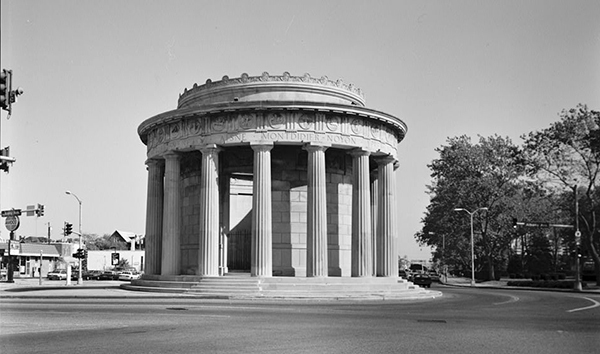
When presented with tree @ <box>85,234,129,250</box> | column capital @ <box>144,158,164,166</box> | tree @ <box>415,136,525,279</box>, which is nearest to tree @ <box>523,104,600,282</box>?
tree @ <box>415,136,525,279</box>

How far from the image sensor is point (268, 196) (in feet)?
120

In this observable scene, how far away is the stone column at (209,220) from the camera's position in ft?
122

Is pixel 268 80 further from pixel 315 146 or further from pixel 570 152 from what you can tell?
pixel 570 152

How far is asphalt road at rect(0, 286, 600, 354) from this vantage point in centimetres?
1435

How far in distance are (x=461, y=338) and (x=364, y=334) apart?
2.35 meters

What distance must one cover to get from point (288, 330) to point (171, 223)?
23367mm

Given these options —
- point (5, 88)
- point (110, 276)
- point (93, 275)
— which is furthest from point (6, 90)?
point (93, 275)

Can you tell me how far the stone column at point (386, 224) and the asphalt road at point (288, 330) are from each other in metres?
14.9

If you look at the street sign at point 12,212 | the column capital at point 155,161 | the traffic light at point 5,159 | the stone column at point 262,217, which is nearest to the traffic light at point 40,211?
the street sign at point 12,212

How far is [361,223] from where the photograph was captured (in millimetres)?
38312

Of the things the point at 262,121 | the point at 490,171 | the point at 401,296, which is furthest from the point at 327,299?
the point at 490,171

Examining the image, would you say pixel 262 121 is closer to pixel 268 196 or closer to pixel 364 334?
pixel 268 196

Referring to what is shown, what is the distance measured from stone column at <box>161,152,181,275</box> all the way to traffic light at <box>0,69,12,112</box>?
24888 mm

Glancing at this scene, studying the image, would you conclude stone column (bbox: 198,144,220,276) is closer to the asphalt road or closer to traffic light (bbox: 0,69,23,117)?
the asphalt road
